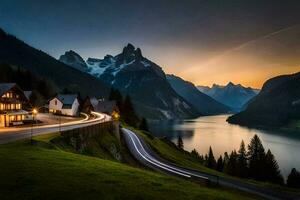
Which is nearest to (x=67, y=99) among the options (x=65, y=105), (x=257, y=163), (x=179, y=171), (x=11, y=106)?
(x=65, y=105)

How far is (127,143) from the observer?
6994 cm

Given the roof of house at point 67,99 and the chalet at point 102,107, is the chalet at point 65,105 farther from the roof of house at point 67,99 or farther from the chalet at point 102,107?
the chalet at point 102,107

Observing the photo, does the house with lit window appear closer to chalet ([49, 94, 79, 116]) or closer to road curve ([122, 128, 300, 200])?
road curve ([122, 128, 300, 200])

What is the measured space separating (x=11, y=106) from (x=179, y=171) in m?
45.4

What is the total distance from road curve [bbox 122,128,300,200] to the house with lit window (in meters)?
27.5

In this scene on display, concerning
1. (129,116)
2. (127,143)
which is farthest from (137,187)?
(129,116)

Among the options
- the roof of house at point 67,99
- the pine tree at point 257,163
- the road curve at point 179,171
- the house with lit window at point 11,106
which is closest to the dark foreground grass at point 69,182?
the road curve at point 179,171

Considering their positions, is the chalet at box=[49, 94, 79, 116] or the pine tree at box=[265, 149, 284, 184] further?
the chalet at box=[49, 94, 79, 116]

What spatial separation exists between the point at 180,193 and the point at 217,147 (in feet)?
533

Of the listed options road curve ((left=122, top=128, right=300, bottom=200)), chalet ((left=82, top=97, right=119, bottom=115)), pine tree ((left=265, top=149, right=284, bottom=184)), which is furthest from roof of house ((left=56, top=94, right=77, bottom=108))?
pine tree ((left=265, top=149, right=284, bottom=184))

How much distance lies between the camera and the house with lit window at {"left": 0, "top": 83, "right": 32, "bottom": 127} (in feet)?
203

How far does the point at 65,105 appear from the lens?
11475 cm

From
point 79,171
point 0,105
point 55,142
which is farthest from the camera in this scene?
point 0,105

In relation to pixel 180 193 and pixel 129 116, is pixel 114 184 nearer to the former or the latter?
pixel 180 193
